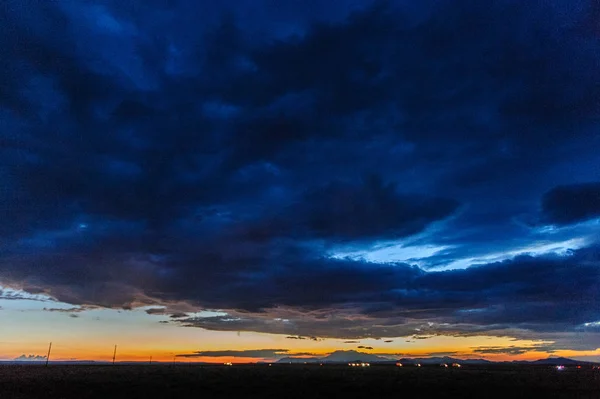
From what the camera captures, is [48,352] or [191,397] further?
[48,352]

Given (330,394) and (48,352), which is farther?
(48,352)

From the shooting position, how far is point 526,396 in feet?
232

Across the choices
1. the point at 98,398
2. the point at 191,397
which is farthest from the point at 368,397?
the point at 98,398

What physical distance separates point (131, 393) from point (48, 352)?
520 ft

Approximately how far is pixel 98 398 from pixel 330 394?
33.2 meters

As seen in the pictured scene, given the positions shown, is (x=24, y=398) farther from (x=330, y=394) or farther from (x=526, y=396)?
(x=526, y=396)

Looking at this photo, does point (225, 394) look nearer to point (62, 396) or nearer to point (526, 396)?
point (62, 396)

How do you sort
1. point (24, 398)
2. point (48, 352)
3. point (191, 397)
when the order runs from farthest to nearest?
point (48, 352), point (191, 397), point (24, 398)

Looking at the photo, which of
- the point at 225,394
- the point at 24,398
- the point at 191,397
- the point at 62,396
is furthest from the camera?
the point at 225,394

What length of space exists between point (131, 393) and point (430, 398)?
43.9m

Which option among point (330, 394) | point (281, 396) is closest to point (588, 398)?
point (330, 394)

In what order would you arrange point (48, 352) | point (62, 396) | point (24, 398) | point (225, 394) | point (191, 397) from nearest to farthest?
point (24, 398) → point (62, 396) → point (191, 397) → point (225, 394) → point (48, 352)

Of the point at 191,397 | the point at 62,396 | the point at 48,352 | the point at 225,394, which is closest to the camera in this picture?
the point at 62,396

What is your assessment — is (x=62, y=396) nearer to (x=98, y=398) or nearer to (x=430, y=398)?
(x=98, y=398)
